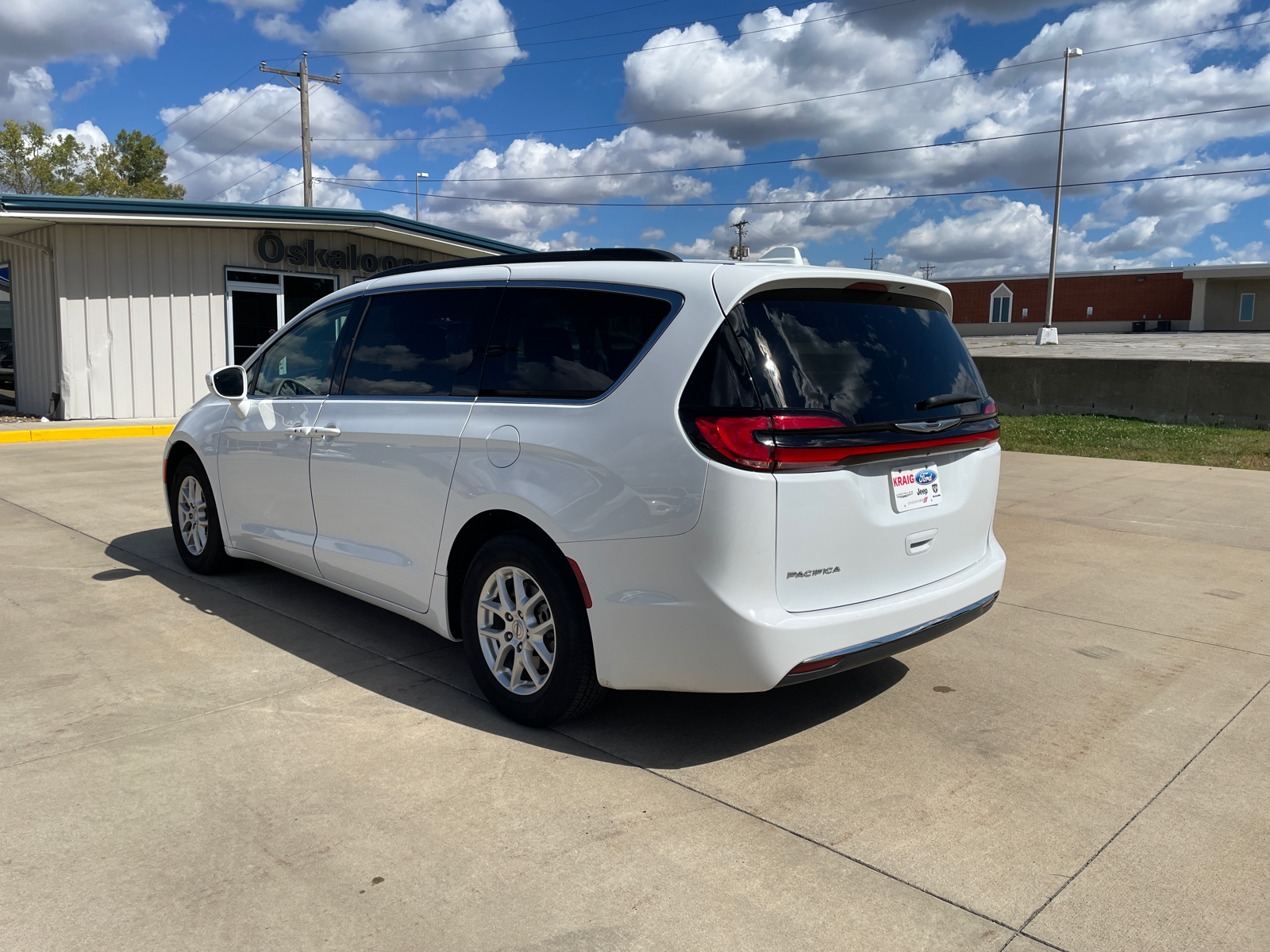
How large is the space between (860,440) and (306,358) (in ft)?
10.2

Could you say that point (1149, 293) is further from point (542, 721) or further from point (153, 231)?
point (542, 721)

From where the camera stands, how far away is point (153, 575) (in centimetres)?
604

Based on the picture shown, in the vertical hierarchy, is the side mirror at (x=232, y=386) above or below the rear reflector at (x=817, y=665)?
above

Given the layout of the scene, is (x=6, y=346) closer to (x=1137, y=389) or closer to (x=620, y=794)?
(x=1137, y=389)

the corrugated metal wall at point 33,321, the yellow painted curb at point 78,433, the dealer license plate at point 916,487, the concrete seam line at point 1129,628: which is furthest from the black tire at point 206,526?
the corrugated metal wall at point 33,321

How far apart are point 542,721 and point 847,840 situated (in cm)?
125

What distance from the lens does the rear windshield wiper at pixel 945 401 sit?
354 cm

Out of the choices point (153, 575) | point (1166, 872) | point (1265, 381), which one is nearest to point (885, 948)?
point (1166, 872)

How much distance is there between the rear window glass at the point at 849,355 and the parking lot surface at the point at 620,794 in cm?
130

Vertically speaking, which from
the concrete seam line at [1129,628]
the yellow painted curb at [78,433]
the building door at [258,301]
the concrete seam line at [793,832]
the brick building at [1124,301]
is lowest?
the concrete seam line at [793,832]

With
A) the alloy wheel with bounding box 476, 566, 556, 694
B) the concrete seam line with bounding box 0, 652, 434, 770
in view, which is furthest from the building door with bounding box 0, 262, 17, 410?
the alloy wheel with bounding box 476, 566, 556, 694

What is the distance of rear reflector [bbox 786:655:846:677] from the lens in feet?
10.6

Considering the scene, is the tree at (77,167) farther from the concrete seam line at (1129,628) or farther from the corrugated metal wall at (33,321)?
the concrete seam line at (1129,628)

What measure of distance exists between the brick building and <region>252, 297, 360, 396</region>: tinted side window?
49196 mm
